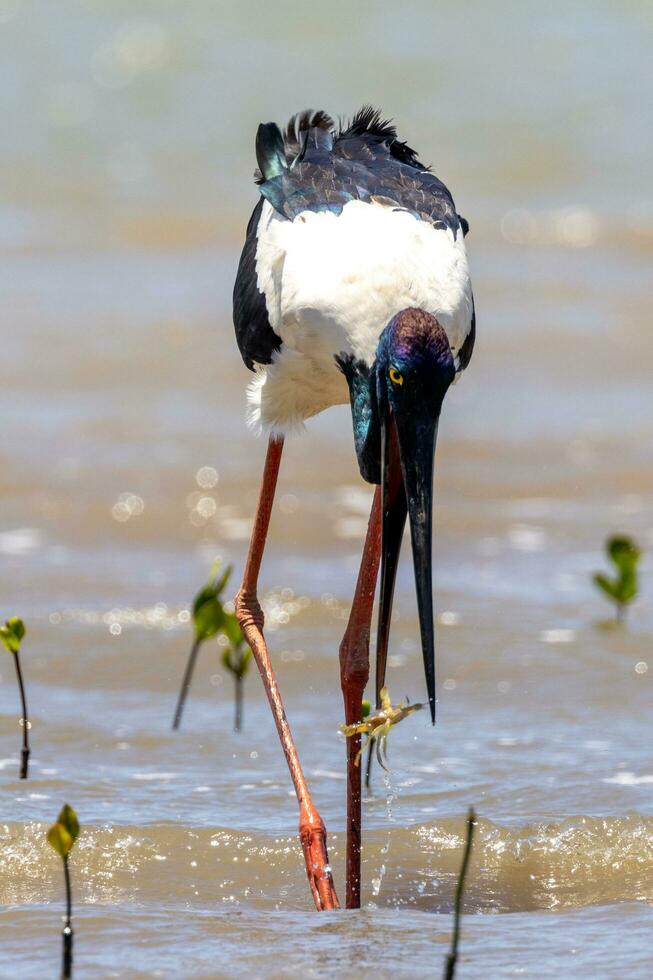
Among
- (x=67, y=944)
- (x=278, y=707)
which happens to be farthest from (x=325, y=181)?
(x=67, y=944)

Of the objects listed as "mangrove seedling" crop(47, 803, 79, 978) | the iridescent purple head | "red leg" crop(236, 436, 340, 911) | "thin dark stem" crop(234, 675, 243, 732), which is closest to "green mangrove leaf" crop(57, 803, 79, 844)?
"mangrove seedling" crop(47, 803, 79, 978)

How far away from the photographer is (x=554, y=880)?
5207mm

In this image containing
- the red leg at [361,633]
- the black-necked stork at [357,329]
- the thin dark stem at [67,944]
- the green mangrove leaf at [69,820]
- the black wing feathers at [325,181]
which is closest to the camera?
the green mangrove leaf at [69,820]

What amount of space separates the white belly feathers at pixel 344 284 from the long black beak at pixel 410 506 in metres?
0.38

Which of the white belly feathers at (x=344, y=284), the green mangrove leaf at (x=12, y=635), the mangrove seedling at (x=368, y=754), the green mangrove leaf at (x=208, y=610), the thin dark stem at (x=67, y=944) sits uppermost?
the white belly feathers at (x=344, y=284)

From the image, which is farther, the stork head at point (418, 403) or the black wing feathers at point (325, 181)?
the black wing feathers at point (325, 181)

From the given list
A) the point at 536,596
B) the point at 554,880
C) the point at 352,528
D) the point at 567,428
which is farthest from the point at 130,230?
the point at 554,880

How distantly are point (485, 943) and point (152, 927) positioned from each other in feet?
2.96

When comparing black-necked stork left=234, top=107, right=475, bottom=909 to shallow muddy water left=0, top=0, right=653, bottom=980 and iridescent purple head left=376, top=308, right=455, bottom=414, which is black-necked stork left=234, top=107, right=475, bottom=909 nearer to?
iridescent purple head left=376, top=308, right=455, bottom=414

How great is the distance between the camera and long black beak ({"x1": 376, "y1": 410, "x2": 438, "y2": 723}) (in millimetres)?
4734

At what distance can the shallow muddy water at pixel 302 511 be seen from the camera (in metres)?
5.09

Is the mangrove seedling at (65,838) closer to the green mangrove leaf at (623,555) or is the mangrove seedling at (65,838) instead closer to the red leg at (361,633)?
the red leg at (361,633)

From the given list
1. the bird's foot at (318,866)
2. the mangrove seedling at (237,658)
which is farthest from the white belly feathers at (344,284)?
the bird's foot at (318,866)

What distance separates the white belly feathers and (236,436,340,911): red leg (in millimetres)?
547
